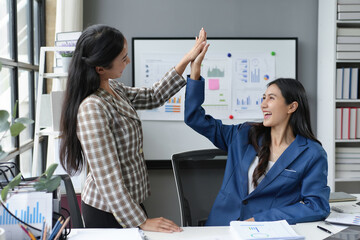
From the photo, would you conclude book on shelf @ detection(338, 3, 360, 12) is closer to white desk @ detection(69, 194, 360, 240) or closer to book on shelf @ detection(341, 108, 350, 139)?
book on shelf @ detection(341, 108, 350, 139)

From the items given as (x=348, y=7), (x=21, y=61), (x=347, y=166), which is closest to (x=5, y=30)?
(x=21, y=61)

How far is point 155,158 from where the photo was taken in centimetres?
364

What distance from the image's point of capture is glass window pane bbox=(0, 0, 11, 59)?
8.43ft

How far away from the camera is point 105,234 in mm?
1499

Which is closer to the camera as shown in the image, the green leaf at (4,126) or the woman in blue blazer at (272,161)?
the green leaf at (4,126)

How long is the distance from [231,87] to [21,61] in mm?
1737

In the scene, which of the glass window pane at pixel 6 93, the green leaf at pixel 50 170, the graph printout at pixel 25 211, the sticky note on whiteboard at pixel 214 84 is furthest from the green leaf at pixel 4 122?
the sticky note on whiteboard at pixel 214 84

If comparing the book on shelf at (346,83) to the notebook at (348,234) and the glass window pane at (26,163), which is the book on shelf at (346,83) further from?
the glass window pane at (26,163)

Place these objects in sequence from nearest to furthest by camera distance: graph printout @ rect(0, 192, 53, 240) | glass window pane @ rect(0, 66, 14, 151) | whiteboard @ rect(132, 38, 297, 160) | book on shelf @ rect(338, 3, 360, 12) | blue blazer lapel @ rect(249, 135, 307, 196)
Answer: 1. graph printout @ rect(0, 192, 53, 240)
2. blue blazer lapel @ rect(249, 135, 307, 196)
3. glass window pane @ rect(0, 66, 14, 151)
4. book on shelf @ rect(338, 3, 360, 12)
5. whiteboard @ rect(132, 38, 297, 160)

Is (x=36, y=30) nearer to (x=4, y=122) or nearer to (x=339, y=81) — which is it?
(x=339, y=81)

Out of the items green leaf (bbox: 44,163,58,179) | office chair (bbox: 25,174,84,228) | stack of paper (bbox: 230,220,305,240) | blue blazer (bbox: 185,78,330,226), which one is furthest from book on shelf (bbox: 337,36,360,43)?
green leaf (bbox: 44,163,58,179)

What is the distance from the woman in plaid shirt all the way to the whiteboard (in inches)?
73.9

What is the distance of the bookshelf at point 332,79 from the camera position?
339 cm

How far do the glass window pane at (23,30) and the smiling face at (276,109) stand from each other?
185cm
